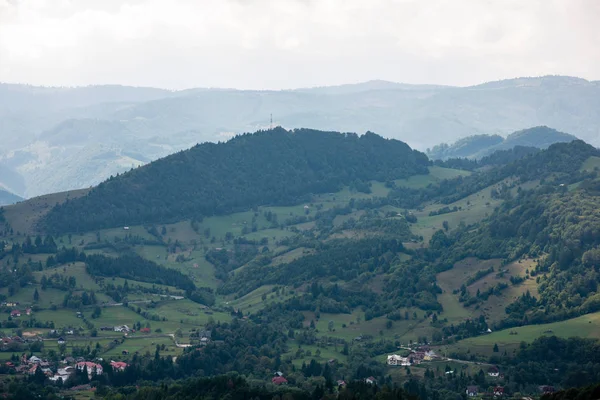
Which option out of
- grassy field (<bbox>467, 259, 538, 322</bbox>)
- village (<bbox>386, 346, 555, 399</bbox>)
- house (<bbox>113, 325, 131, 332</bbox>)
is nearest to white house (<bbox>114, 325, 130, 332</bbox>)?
house (<bbox>113, 325, 131, 332</bbox>)

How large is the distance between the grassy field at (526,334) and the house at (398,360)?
6482 millimetres

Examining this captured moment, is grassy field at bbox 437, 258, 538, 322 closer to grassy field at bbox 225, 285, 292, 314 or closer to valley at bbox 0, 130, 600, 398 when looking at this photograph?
valley at bbox 0, 130, 600, 398

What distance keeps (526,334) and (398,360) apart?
18431mm

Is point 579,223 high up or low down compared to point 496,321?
up

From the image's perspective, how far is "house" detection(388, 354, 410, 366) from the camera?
5084 inches

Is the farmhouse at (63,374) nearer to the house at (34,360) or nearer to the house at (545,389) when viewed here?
the house at (34,360)

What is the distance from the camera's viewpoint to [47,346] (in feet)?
432

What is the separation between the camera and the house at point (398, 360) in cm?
12912

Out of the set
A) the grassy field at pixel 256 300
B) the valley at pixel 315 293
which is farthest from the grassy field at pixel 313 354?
the grassy field at pixel 256 300

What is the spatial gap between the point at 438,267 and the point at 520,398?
64689 millimetres

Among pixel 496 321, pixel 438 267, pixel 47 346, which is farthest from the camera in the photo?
pixel 438 267

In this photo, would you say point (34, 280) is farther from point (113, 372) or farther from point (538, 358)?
point (538, 358)

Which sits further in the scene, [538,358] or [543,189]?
[543,189]

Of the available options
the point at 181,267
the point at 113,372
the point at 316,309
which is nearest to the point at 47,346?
the point at 113,372
